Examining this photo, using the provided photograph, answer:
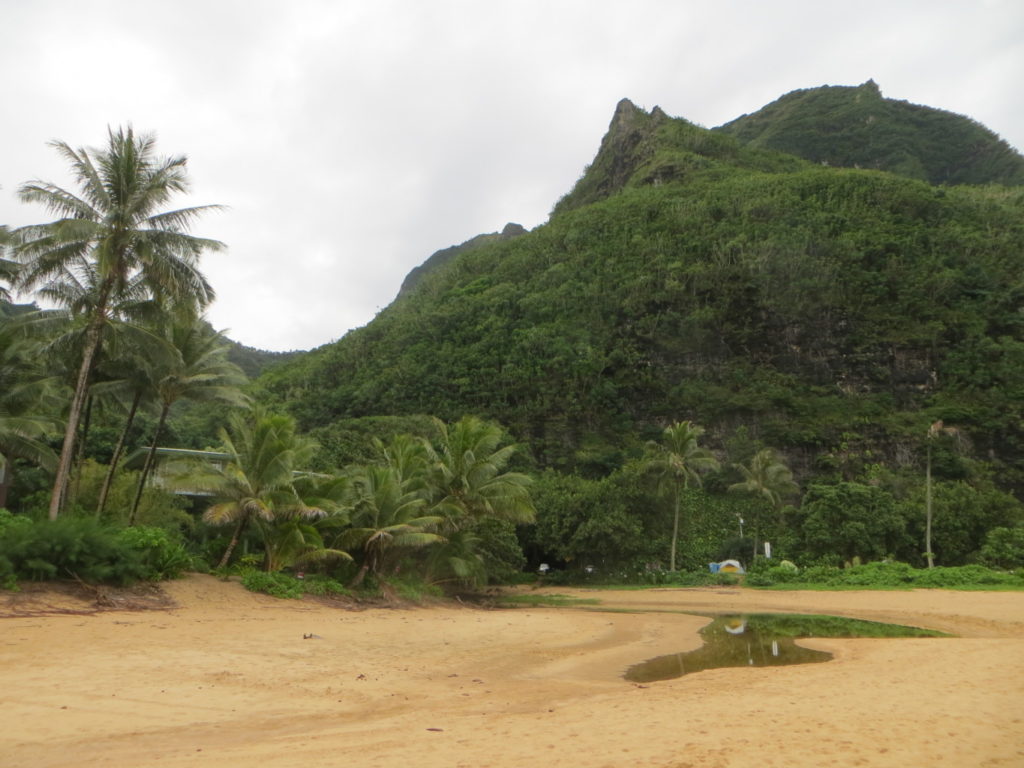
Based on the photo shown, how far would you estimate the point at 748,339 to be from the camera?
69625mm

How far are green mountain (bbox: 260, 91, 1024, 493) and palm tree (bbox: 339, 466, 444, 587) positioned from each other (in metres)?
37.1

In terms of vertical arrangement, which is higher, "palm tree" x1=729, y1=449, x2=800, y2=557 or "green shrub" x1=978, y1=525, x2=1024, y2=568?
"palm tree" x1=729, y1=449, x2=800, y2=557

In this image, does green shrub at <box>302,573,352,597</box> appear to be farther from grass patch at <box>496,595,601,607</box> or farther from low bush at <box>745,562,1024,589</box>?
low bush at <box>745,562,1024,589</box>

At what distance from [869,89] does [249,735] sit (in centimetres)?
20421

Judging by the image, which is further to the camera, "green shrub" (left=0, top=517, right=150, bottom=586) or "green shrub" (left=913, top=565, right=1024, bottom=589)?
"green shrub" (left=913, top=565, right=1024, bottom=589)

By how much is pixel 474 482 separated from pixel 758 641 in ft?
43.8

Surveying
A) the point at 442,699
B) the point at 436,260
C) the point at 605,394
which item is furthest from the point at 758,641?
the point at 436,260

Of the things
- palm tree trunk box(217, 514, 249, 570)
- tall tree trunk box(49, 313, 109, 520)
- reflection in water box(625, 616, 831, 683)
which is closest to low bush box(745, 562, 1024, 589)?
reflection in water box(625, 616, 831, 683)

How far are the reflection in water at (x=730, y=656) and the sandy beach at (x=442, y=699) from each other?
49cm

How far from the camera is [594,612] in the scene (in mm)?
24375

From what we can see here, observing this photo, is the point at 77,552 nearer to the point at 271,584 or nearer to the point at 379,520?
the point at 271,584

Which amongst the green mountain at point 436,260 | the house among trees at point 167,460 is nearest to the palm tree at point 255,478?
the house among trees at point 167,460

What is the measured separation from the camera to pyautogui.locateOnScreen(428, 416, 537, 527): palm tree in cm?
2684

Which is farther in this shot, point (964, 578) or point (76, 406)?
point (964, 578)
